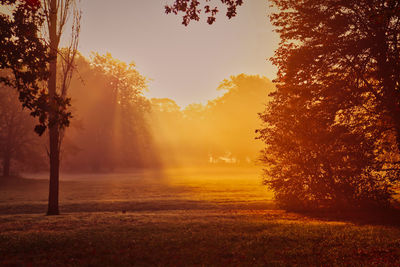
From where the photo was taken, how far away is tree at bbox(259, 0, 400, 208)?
1297 cm

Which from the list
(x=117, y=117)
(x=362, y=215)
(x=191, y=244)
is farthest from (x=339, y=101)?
(x=117, y=117)

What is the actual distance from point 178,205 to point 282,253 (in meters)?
11.8

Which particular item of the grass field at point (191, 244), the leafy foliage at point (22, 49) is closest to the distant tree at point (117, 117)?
the grass field at point (191, 244)

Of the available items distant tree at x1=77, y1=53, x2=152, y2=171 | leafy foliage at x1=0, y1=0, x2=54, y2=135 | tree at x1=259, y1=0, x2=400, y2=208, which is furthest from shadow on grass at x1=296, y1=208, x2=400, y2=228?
distant tree at x1=77, y1=53, x2=152, y2=171

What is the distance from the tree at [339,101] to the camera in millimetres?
12969

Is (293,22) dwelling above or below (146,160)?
above

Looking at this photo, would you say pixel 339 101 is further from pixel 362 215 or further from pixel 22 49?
pixel 22 49

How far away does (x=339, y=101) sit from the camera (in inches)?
536

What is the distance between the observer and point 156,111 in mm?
102812

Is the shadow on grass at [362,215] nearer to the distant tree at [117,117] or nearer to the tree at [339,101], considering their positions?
the tree at [339,101]

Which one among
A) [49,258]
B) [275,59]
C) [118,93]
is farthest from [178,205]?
[118,93]

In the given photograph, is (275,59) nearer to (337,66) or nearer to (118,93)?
(337,66)

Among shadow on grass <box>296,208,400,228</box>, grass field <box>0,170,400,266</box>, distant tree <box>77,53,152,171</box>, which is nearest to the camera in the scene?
grass field <box>0,170,400,266</box>

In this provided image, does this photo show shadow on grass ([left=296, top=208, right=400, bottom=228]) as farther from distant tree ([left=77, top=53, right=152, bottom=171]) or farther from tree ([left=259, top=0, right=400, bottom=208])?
distant tree ([left=77, top=53, right=152, bottom=171])
